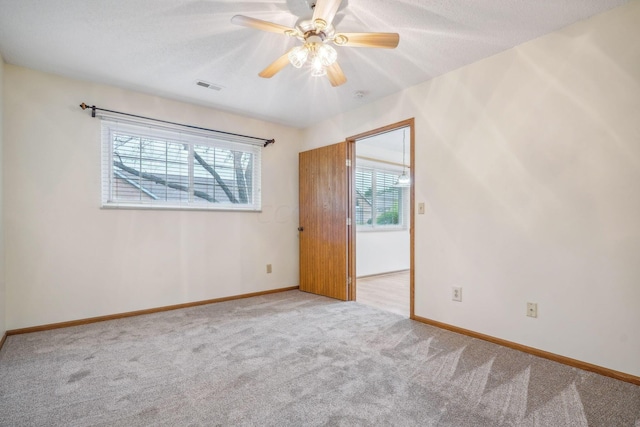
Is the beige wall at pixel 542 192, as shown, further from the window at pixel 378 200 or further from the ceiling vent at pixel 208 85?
the window at pixel 378 200

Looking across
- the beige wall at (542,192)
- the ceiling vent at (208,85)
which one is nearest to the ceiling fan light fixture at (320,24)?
the beige wall at (542,192)

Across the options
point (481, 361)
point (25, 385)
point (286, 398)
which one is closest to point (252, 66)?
point (286, 398)

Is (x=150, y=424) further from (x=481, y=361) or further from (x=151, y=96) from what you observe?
(x=151, y=96)

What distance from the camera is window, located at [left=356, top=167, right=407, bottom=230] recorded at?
19.0ft

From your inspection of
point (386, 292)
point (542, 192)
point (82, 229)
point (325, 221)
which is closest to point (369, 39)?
point (542, 192)

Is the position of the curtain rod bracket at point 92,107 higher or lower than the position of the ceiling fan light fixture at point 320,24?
lower

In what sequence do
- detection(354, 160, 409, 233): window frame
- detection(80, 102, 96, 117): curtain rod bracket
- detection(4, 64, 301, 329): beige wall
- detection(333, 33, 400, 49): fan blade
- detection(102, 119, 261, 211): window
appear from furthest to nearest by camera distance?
detection(354, 160, 409, 233): window frame
detection(102, 119, 261, 211): window
detection(80, 102, 96, 117): curtain rod bracket
detection(4, 64, 301, 329): beige wall
detection(333, 33, 400, 49): fan blade

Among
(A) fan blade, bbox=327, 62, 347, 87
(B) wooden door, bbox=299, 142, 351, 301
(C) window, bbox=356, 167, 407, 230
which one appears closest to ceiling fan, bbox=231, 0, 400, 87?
(A) fan blade, bbox=327, 62, 347, 87

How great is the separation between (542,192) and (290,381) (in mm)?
2231

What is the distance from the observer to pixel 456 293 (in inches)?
111

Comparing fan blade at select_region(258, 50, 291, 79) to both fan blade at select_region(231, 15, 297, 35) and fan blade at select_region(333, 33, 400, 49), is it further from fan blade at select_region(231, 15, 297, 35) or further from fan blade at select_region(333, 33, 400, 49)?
fan blade at select_region(333, 33, 400, 49)

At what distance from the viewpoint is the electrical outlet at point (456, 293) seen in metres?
2.80

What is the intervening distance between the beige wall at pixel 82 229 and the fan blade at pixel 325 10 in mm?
Answer: 2492

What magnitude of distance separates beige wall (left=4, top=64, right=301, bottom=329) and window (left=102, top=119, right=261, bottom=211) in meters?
0.12
